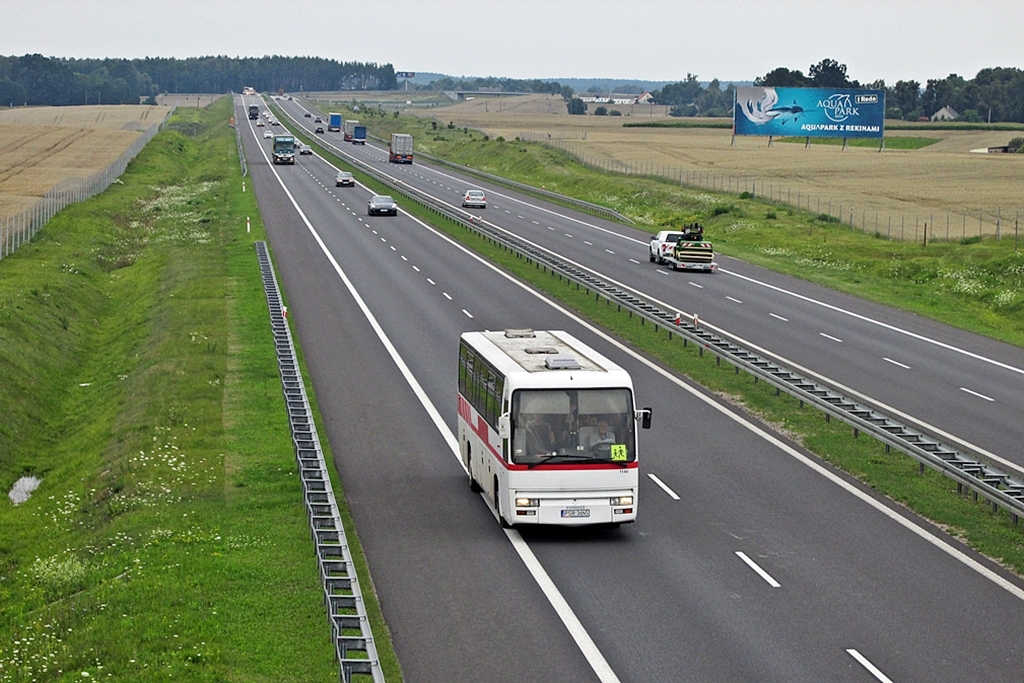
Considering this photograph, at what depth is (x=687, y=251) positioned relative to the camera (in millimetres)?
59750

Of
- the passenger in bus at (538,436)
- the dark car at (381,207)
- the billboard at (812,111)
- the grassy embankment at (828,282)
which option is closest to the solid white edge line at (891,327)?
the grassy embankment at (828,282)

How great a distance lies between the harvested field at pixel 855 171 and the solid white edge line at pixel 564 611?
199ft

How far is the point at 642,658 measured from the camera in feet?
54.3

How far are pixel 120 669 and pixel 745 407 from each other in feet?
63.6

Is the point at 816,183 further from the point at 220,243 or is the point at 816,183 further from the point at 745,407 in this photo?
the point at 745,407

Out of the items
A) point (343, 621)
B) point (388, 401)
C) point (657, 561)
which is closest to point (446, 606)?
point (343, 621)

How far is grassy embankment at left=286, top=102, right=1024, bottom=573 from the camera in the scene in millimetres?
24906

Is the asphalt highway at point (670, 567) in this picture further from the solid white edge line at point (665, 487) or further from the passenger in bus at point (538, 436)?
the passenger in bus at point (538, 436)

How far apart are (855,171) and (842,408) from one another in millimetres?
100271

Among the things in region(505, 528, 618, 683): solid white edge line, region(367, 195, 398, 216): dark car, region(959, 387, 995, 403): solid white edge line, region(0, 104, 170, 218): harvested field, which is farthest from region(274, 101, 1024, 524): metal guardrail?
region(0, 104, 170, 218): harvested field

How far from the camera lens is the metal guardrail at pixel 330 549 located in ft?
51.0

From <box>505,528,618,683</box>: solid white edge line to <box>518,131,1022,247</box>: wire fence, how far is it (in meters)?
47.6

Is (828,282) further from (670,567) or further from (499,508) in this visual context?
(670,567)

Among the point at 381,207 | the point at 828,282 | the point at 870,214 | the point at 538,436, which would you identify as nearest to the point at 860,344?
the point at 828,282
